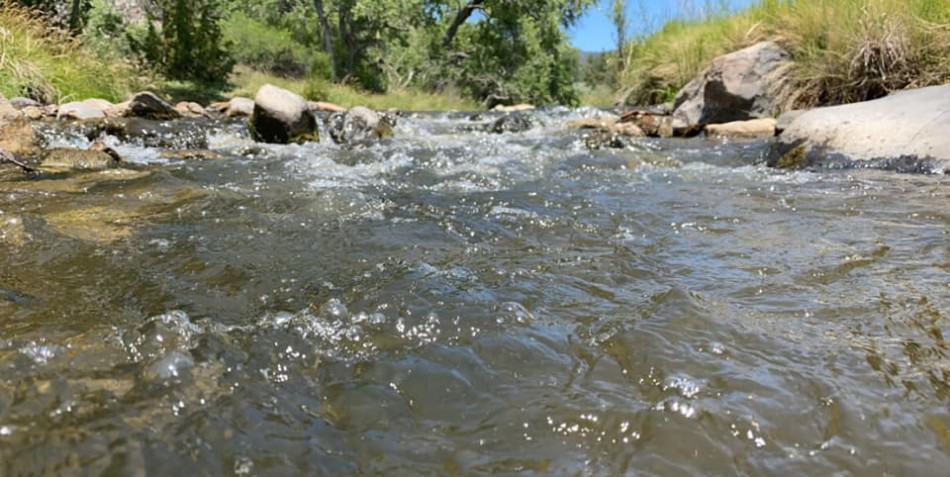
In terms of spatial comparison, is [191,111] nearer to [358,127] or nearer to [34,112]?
[34,112]

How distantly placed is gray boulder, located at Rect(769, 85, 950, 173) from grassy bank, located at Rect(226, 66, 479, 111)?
10735mm

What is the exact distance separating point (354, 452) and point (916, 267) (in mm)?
2107

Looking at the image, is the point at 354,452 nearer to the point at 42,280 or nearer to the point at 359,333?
the point at 359,333

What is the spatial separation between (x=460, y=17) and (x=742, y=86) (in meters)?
15.5

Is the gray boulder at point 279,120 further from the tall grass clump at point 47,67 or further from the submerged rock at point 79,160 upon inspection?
the tall grass clump at point 47,67

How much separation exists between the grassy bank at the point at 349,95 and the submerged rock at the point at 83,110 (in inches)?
228

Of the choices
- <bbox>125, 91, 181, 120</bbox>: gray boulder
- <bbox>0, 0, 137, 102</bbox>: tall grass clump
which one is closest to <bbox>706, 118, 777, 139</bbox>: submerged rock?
<bbox>125, 91, 181, 120</bbox>: gray boulder

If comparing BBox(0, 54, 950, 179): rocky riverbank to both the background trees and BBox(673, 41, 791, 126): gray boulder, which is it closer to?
BBox(673, 41, 791, 126): gray boulder

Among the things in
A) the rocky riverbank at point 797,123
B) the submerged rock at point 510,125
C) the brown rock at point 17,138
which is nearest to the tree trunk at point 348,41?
the submerged rock at point 510,125

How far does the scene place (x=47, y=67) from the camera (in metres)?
8.91

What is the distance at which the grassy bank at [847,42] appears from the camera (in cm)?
644

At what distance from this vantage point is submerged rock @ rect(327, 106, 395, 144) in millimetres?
7359

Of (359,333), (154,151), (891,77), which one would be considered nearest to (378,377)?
(359,333)

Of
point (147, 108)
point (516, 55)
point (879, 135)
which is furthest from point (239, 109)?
point (516, 55)
